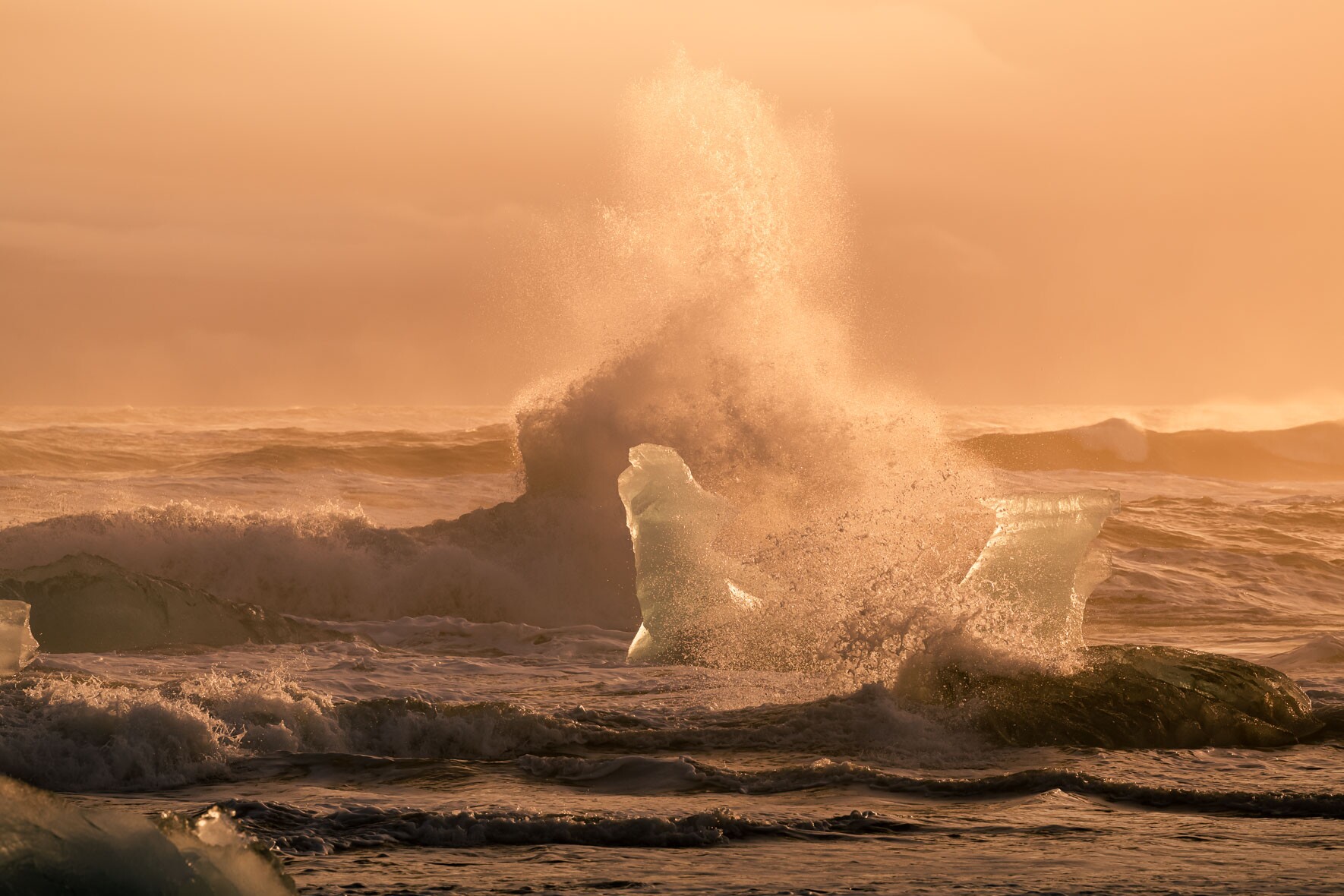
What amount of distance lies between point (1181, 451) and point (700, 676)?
111 feet

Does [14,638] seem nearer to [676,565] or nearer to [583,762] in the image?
[583,762]

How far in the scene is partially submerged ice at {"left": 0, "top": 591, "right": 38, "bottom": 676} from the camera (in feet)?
23.8

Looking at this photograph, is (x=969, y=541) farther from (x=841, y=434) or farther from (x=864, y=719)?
(x=841, y=434)

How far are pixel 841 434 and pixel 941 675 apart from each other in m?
8.85

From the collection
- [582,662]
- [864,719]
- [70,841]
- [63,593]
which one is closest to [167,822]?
[70,841]

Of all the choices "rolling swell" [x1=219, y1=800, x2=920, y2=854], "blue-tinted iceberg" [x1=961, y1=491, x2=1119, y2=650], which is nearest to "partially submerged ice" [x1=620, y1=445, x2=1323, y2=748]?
"blue-tinted iceberg" [x1=961, y1=491, x2=1119, y2=650]

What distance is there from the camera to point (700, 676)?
887 centimetres

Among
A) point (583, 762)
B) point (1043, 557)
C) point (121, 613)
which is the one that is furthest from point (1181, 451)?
point (583, 762)

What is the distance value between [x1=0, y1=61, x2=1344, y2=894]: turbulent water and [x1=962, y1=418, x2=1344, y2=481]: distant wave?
54.6 feet

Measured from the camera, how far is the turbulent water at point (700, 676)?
15.1ft

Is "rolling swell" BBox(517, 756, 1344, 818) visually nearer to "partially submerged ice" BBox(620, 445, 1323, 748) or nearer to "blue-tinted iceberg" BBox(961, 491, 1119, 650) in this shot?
"partially submerged ice" BBox(620, 445, 1323, 748)

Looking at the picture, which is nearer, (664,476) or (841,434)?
(664,476)

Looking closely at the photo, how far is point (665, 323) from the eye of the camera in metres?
16.9

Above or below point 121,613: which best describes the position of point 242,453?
above
